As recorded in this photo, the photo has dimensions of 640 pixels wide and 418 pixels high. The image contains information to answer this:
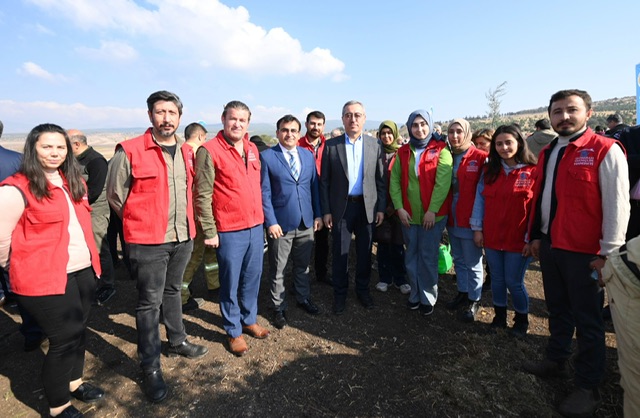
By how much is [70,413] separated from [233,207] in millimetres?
2173

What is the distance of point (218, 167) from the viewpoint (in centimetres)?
336

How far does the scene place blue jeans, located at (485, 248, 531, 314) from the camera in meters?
3.49

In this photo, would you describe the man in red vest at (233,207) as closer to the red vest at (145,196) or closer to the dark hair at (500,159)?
the red vest at (145,196)

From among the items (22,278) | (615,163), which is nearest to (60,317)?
(22,278)

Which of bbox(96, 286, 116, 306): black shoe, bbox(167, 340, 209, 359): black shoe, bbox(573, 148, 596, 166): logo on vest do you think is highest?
bbox(573, 148, 596, 166): logo on vest

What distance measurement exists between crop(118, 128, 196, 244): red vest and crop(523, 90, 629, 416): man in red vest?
3425mm

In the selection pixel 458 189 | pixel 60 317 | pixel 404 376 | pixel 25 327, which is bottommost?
pixel 404 376

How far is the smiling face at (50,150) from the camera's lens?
2.47m

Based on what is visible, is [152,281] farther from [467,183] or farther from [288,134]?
[467,183]

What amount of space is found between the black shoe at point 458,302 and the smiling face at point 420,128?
2.22m

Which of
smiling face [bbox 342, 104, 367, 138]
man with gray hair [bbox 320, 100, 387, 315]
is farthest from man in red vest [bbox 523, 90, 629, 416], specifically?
smiling face [bbox 342, 104, 367, 138]

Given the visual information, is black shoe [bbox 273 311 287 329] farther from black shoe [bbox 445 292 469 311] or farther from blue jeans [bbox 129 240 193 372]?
black shoe [bbox 445 292 469 311]

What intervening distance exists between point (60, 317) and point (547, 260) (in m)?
4.08

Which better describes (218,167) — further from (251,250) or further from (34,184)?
(34,184)
